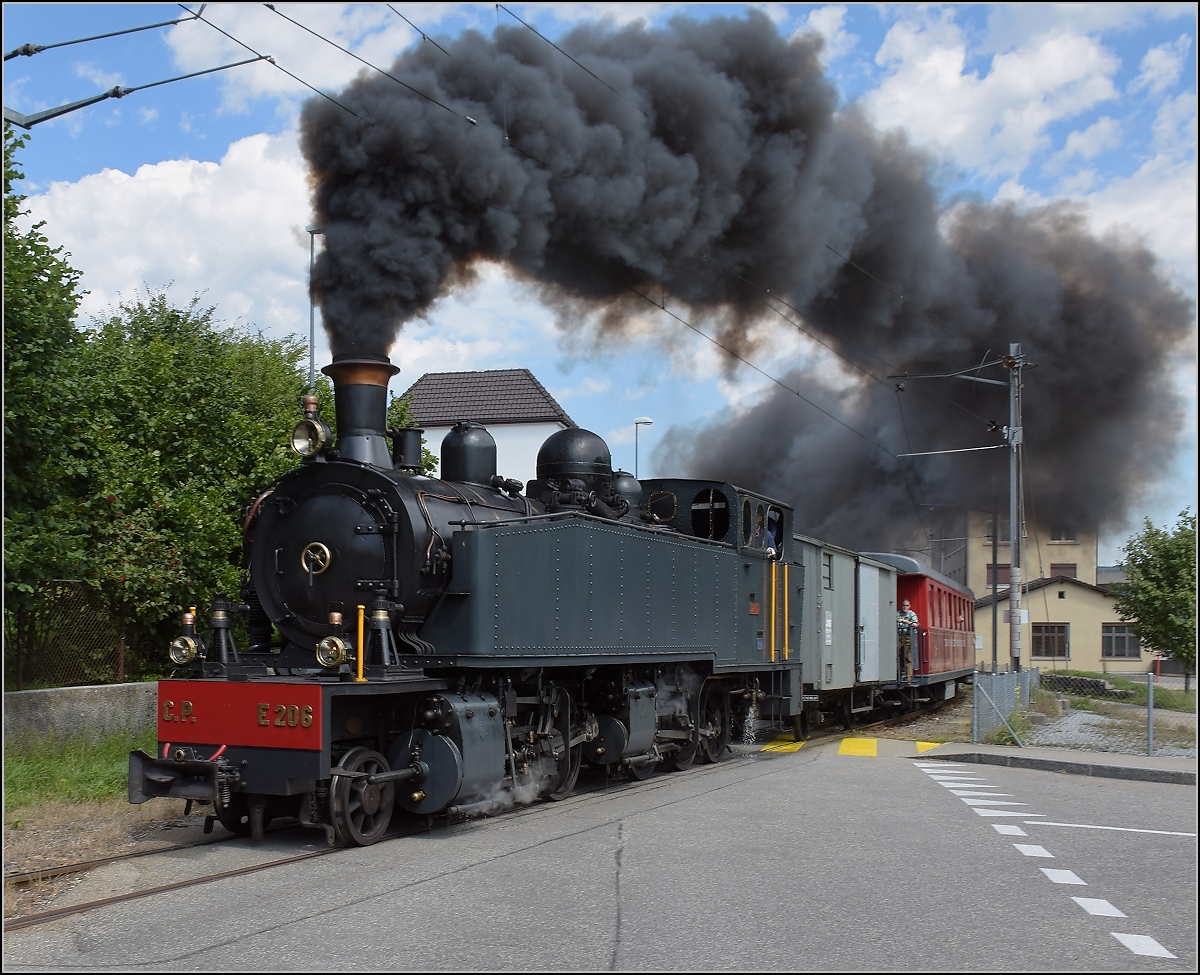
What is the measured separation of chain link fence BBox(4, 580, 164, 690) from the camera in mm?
10734

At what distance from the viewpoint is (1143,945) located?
5086mm

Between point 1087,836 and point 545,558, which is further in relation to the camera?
point 545,558

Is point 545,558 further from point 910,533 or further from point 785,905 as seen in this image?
point 910,533

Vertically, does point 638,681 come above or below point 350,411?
below

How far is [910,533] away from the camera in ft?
95.9

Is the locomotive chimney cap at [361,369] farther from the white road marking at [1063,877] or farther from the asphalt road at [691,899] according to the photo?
the white road marking at [1063,877]

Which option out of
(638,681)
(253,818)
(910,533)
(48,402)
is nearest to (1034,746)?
(638,681)

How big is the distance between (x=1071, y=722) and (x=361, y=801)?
555 inches

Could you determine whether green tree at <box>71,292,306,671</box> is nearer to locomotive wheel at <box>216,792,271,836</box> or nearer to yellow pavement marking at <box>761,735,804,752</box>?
locomotive wheel at <box>216,792,271,836</box>

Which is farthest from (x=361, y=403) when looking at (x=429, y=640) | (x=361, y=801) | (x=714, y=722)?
(x=714, y=722)

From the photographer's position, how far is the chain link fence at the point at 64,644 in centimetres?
1073

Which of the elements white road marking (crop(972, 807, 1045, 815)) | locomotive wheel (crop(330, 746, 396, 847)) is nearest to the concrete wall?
locomotive wheel (crop(330, 746, 396, 847))

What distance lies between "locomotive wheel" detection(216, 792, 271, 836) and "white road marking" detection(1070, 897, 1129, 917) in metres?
4.85

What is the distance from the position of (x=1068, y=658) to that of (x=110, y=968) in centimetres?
4450
